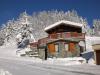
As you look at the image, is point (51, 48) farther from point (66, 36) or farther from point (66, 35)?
point (66, 35)

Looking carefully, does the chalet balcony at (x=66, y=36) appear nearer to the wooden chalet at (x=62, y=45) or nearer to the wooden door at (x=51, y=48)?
the wooden chalet at (x=62, y=45)

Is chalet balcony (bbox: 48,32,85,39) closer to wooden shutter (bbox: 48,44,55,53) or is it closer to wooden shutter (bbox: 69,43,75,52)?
wooden shutter (bbox: 69,43,75,52)

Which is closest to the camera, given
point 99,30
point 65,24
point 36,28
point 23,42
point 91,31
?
point 65,24

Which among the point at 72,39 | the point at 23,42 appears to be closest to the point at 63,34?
the point at 72,39

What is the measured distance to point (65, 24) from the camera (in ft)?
175

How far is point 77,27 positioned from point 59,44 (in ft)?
23.3

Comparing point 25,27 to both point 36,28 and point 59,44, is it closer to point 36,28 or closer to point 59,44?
point 59,44

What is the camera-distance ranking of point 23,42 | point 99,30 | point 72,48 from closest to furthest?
point 72,48, point 23,42, point 99,30

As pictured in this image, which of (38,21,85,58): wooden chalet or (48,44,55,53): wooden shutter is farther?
(48,44,55,53): wooden shutter

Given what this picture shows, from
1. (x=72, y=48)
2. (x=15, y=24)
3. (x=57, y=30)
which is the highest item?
(x=15, y=24)

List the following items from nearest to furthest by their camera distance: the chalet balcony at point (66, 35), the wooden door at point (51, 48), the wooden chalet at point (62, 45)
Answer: the wooden chalet at point (62, 45)
the chalet balcony at point (66, 35)
the wooden door at point (51, 48)

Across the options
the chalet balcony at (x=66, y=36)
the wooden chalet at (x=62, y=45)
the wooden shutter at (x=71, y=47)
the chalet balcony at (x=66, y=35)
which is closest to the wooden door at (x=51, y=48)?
the wooden chalet at (x=62, y=45)

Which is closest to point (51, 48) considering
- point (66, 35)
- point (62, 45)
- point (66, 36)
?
point (62, 45)

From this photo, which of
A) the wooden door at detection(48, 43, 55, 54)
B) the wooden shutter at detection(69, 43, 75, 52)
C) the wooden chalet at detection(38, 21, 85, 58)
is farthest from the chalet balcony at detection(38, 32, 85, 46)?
the wooden shutter at detection(69, 43, 75, 52)
